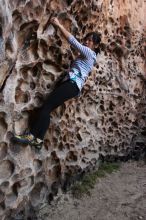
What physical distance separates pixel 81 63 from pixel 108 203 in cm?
169

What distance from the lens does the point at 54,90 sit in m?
4.60

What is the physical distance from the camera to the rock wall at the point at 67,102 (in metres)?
4.11

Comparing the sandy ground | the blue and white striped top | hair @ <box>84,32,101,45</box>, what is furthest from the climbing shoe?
hair @ <box>84,32,101,45</box>

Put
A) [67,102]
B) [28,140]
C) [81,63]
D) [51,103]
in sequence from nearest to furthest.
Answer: [28,140], [51,103], [81,63], [67,102]

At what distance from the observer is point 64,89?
448 cm

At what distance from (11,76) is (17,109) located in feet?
1.10

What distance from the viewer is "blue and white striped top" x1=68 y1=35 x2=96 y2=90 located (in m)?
4.54

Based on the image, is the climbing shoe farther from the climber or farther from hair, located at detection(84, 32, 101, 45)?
hair, located at detection(84, 32, 101, 45)

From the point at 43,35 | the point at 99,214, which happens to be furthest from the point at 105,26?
the point at 99,214

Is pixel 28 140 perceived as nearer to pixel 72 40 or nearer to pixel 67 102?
pixel 67 102

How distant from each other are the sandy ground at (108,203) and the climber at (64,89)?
0.88 metres

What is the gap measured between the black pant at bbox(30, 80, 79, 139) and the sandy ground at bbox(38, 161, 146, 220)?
0.98 metres

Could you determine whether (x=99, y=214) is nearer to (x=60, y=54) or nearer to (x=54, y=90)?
(x=54, y=90)

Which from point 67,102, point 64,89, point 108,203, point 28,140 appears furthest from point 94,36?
point 108,203
